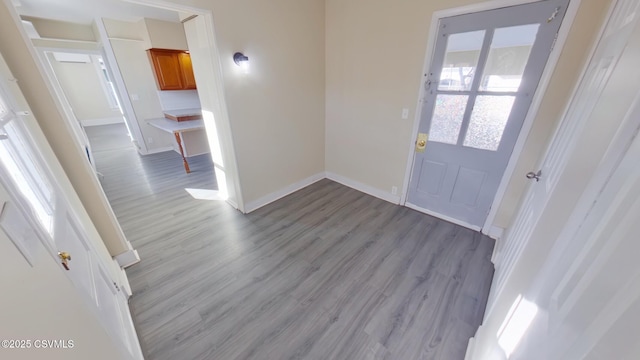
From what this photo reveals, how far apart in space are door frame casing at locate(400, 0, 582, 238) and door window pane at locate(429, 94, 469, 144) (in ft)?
0.55

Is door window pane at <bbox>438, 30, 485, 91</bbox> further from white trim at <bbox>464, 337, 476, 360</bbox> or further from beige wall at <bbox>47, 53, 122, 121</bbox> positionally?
beige wall at <bbox>47, 53, 122, 121</bbox>

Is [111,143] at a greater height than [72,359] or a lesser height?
lesser

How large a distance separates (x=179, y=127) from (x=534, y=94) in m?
4.93

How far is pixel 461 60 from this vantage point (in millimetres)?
2107

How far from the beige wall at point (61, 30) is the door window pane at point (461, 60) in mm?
7016

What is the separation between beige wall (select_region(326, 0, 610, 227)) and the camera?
1.75 m

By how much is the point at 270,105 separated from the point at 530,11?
97.7 inches

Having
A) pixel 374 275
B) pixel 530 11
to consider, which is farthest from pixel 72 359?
pixel 530 11

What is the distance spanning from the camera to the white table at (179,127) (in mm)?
3971

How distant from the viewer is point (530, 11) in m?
1.72

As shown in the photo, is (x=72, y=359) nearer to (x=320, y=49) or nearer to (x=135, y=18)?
(x=320, y=49)

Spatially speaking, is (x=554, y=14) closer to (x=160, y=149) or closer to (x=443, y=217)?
(x=443, y=217)

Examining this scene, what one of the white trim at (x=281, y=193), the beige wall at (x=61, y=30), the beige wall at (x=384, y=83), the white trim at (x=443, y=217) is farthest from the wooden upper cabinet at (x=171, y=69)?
the white trim at (x=443, y=217)

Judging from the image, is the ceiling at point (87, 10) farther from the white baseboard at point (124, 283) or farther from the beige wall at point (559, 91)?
the beige wall at point (559, 91)
